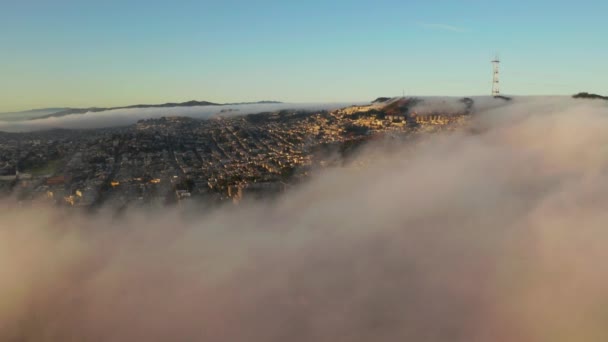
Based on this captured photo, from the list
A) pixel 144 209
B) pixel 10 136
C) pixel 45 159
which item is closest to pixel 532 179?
pixel 144 209

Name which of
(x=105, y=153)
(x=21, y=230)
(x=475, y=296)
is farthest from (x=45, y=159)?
(x=475, y=296)

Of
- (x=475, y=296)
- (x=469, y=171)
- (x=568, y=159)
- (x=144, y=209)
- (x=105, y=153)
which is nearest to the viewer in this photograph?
(x=475, y=296)

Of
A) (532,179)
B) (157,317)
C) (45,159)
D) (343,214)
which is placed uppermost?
(45,159)

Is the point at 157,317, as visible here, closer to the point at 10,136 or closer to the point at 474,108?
the point at 474,108

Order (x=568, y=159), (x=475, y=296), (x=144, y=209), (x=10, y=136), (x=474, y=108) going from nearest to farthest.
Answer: (x=475, y=296), (x=144, y=209), (x=568, y=159), (x=474, y=108), (x=10, y=136)

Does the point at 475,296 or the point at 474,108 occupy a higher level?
the point at 474,108

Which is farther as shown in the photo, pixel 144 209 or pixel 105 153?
pixel 105 153
